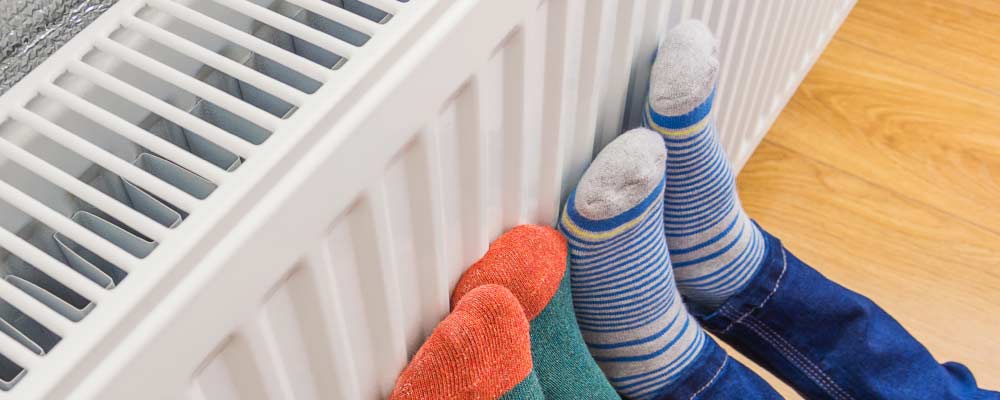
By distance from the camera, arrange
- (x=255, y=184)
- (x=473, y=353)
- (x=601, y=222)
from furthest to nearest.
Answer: (x=601, y=222) < (x=473, y=353) < (x=255, y=184)

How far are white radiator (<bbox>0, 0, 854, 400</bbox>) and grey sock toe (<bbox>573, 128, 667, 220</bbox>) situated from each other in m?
0.08

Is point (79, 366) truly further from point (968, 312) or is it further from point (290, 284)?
point (968, 312)

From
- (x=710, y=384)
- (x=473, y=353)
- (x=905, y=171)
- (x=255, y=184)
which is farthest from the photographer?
(x=905, y=171)

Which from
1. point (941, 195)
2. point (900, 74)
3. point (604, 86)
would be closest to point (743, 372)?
point (604, 86)

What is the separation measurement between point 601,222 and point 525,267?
0.07 metres

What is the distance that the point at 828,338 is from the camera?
2.52ft

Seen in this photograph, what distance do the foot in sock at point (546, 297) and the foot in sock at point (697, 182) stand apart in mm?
123

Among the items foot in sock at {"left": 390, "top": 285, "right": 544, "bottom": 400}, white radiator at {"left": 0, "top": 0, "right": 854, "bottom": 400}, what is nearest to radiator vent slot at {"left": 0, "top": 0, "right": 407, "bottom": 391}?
white radiator at {"left": 0, "top": 0, "right": 854, "bottom": 400}

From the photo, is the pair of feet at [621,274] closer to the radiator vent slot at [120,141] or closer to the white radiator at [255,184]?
the white radiator at [255,184]

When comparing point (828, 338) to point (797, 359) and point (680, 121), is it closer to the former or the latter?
point (797, 359)

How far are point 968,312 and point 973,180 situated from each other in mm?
202

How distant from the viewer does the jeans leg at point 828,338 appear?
760 mm

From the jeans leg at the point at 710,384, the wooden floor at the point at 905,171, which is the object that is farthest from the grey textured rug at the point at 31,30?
the wooden floor at the point at 905,171

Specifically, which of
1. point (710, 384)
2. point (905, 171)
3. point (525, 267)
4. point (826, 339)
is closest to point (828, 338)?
point (826, 339)
